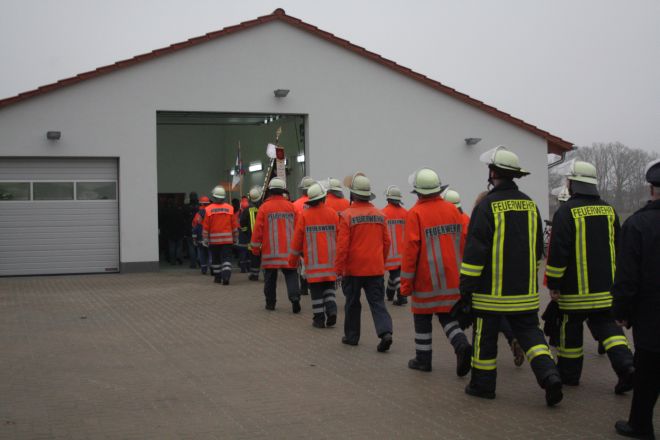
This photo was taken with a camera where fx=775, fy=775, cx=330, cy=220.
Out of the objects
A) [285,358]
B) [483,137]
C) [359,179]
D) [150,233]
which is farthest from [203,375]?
[483,137]

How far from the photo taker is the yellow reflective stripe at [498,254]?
6738 millimetres

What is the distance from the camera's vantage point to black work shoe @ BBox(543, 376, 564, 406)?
6.37 meters

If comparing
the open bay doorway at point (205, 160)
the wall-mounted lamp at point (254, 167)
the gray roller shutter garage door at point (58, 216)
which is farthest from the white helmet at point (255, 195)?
the wall-mounted lamp at point (254, 167)

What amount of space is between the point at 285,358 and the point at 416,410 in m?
2.62

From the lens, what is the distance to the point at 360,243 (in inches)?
370

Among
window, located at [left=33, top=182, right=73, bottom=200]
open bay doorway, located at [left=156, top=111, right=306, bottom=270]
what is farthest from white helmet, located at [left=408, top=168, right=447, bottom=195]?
window, located at [left=33, top=182, right=73, bottom=200]

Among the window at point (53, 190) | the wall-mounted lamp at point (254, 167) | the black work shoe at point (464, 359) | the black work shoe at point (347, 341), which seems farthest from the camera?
the wall-mounted lamp at point (254, 167)

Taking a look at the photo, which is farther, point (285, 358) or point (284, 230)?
point (284, 230)

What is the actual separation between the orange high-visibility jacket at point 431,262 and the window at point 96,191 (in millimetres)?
14021

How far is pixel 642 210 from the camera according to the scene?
221 inches

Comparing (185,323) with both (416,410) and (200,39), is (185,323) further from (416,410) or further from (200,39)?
(200,39)

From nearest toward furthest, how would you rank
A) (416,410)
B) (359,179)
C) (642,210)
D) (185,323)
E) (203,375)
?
(642,210)
(416,410)
(203,375)
(359,179)
(185,323)

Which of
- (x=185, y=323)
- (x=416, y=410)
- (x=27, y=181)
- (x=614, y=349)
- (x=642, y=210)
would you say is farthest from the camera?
(x=27, y=181)

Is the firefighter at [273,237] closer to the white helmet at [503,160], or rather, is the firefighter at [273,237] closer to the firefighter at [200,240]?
the white helmet at [503,160]
